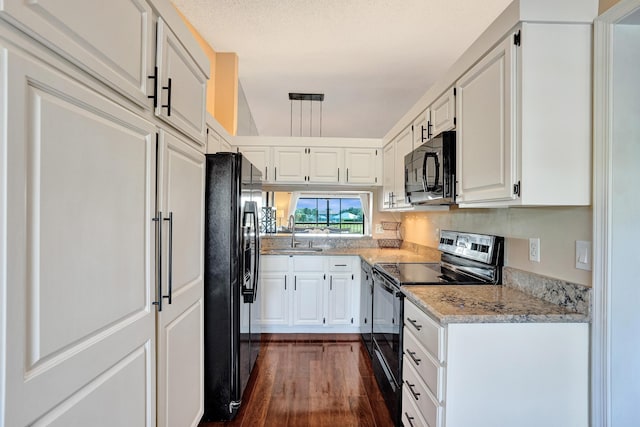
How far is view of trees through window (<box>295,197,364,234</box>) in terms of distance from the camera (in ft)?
14.5

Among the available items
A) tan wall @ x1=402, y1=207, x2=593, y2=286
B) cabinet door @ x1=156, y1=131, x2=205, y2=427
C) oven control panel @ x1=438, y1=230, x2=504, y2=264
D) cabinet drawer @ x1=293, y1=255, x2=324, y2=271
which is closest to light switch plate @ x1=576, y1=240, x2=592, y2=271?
tan wall @ x1=402, y1=207, x2=593, y2=286

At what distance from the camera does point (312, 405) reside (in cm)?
221

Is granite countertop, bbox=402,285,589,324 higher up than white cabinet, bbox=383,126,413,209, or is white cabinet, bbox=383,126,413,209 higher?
white cabinet, bbox=383,126,413,209

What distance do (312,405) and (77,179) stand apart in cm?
204

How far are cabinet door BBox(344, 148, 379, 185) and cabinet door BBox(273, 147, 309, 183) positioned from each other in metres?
0.51

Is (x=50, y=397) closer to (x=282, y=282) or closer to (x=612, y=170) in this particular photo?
(x=612, y=170)

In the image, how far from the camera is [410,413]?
1.73 m

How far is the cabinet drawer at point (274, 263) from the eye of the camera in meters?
3.49

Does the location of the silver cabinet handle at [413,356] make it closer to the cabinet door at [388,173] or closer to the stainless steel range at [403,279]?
the stainless steel range at [403,279]

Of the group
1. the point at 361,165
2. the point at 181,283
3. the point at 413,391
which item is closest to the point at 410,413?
the point at 413,391

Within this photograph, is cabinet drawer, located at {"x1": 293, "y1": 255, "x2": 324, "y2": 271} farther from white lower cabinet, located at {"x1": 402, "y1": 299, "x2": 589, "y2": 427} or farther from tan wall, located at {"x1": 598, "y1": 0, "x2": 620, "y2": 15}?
tan wall, located at {"x1": 598, "y1": 0, "x2": 620, "y2": 15}

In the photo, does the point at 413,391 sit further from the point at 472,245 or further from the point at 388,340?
the point at 472,245

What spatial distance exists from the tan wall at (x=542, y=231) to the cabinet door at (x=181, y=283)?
5.58ft

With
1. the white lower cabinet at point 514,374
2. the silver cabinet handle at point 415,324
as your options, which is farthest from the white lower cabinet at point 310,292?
the white lower cabinet at point 514,374
